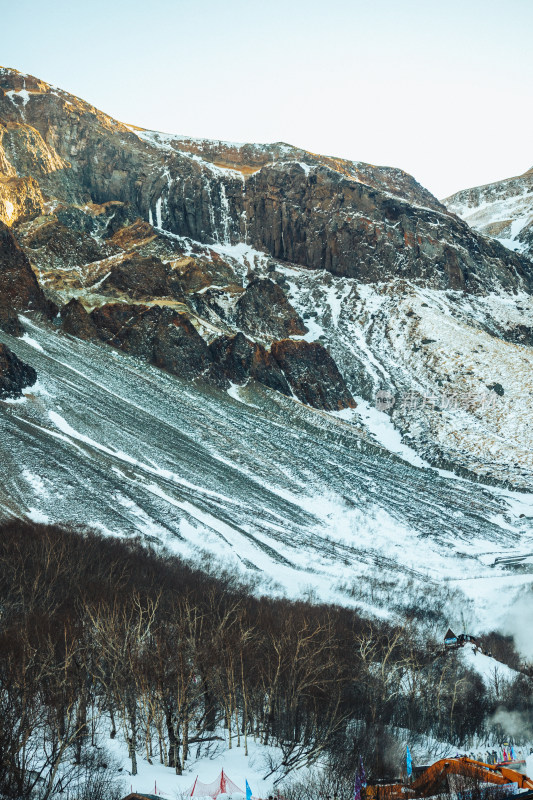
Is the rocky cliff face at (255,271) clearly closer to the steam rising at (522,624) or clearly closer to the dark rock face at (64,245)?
the dark rock face at (64,245)

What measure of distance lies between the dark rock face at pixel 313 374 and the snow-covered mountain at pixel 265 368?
0.52 meters

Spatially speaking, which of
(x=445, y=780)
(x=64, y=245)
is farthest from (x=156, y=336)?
(x=445, y=780)

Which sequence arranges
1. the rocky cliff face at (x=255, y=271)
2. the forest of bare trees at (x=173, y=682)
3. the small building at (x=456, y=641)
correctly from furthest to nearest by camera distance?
the rocky cliff face at (x=255, y=271), the small building at (x=456, y=641), the forest of bare trees at (x=173, y=682)

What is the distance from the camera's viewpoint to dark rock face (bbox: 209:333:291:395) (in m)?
120

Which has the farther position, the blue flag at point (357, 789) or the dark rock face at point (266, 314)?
the dark rock face at point (266, 314)

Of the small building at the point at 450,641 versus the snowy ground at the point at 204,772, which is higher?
the snowy ground at the point at 204,772

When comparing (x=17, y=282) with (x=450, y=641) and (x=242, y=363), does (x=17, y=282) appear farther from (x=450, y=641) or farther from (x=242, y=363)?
(x=450, y=641)

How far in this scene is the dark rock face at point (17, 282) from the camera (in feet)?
365

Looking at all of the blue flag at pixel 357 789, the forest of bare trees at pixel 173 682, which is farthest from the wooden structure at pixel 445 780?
the forest of bare trees at pixel 173 682

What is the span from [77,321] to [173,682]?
103406mm

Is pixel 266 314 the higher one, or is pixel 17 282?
pixel 17 282

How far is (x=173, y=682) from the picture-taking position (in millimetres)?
22438

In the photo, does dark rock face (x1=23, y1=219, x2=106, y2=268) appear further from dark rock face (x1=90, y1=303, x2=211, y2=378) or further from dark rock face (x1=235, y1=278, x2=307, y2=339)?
dark rock face (x1=235, y1=278, x2=307, y2=339)

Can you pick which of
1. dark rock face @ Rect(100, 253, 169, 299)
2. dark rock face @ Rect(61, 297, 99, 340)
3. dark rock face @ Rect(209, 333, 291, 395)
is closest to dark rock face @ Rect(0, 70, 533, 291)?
dark rock face @ Rect(100, 253, 169, 299)
